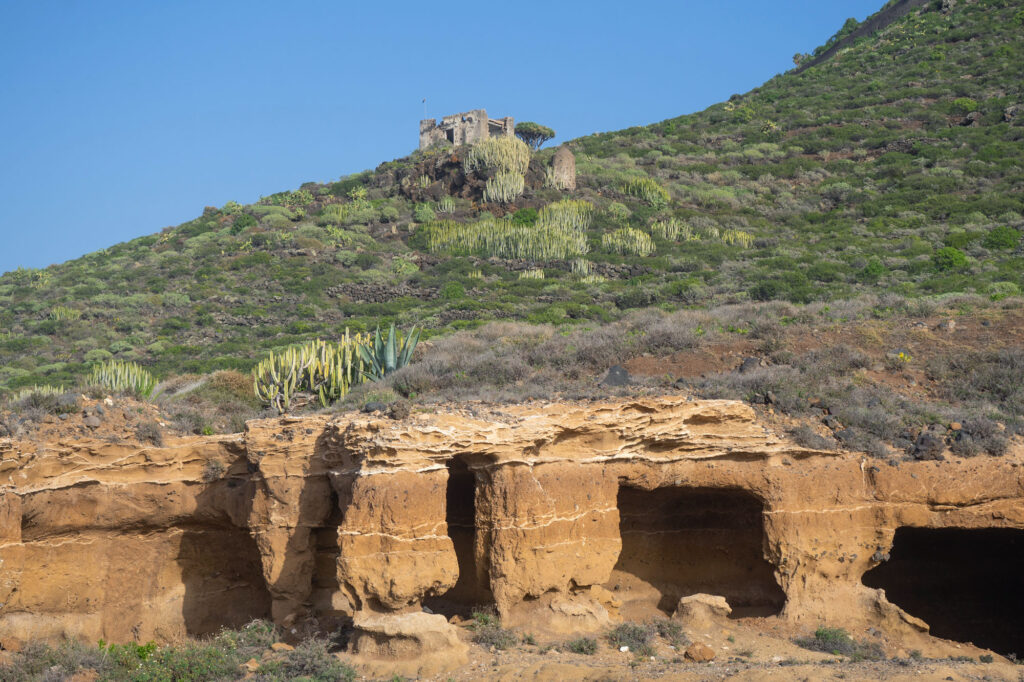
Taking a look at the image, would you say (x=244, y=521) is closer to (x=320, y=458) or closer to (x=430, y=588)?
(x=320, y=458)

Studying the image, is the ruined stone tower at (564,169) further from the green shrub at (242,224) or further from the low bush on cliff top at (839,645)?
the low bush on cliff top at (839,645)

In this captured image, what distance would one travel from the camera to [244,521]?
524 inches

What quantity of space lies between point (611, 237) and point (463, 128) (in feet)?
102

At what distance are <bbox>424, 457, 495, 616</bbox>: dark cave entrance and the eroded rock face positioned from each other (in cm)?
3

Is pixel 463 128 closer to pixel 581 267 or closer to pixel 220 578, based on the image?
pixel 581 267

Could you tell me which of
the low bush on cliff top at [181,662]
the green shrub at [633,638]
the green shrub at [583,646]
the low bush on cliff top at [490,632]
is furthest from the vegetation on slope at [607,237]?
the green shrub at [583,646]

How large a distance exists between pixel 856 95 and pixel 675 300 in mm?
36004

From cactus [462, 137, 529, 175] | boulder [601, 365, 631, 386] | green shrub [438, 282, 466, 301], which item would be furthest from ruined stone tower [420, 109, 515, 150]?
boulder [601, 365, 631, 386]

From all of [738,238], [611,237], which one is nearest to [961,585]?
[738,238]

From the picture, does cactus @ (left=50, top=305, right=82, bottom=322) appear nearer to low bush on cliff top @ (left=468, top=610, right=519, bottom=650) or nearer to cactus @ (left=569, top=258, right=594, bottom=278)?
cactus @ (left=569, top=258, right=594, bottom=278)

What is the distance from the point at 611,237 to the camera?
41.0 meters

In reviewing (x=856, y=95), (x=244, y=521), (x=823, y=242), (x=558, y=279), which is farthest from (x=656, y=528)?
(x=856, y=95)

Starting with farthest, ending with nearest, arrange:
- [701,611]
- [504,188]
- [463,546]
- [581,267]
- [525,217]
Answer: [504,188], [525,217], [581,267], [463,546], [701,611]

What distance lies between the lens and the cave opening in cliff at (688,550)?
1323 centimetres
